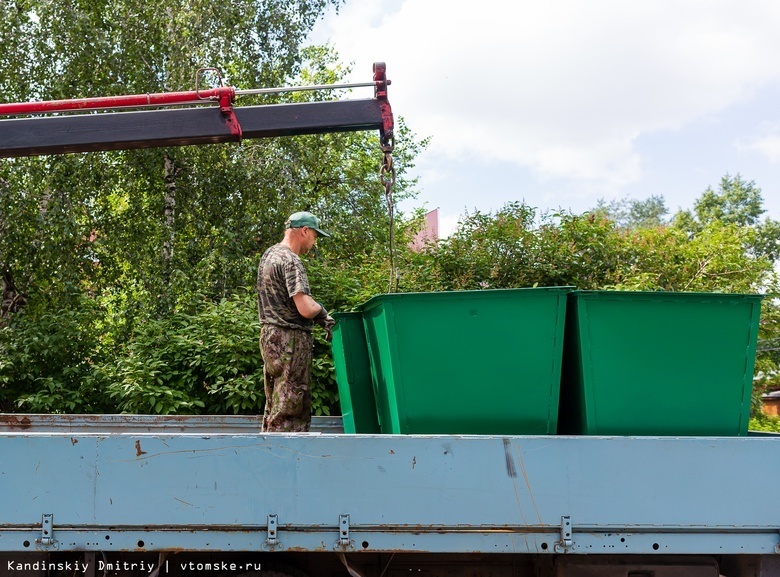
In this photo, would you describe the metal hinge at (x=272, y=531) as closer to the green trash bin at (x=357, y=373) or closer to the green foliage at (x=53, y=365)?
the green trash bin at (x=357, y=373)

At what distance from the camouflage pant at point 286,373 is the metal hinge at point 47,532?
1452 mm

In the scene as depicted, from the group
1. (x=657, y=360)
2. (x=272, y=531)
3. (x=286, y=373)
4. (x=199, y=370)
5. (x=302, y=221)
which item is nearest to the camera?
(x=272, y=531)

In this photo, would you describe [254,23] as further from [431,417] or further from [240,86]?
[431,417]

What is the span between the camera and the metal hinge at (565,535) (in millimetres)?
3285

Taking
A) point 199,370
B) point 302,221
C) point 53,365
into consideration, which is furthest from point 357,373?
point 53,365

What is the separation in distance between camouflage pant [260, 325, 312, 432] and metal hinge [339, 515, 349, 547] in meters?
1.31

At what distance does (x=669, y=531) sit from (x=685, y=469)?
26cm

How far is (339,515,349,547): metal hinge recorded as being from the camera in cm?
327

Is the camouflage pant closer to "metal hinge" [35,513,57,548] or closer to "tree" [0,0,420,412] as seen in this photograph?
"metal hinge" [35,513,57,548]

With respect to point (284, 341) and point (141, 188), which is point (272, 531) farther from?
point (141, 188)

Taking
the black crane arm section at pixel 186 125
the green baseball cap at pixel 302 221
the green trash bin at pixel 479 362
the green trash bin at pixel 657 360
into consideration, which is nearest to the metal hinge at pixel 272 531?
the green trash bin at pixel 479 362

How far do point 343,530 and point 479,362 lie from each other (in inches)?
38.7

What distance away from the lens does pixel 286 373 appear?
4.52m

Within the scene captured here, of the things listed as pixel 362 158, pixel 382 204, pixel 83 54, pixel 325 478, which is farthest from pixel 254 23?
pixel 325 478
